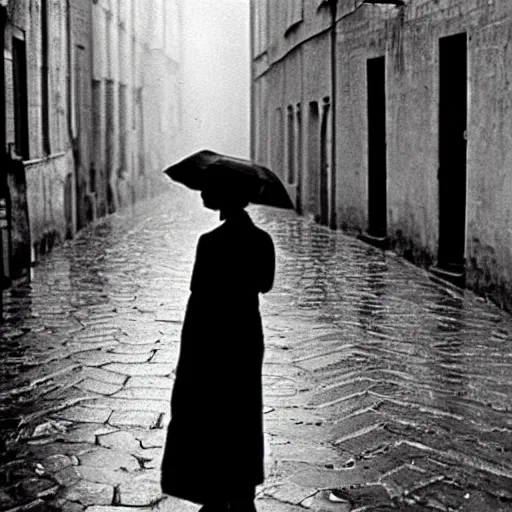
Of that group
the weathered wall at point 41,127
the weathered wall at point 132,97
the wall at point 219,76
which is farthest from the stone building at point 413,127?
the wall at point 219,76

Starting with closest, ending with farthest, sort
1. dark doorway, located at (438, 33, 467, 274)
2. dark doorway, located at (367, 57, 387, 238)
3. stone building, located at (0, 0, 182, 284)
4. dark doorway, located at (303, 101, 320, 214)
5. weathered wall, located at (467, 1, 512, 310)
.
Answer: weathered wall, located at (467, 1, 512, 310) < stone building, located at (0, 0, 182, 284) < dark doorway, located at (438, 33, 467, 274) < dark doorway, located at (367, 57, 387, 238) < dark doorway, located at (303, 101, 320, 214)

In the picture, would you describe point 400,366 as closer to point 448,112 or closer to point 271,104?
point 448,112

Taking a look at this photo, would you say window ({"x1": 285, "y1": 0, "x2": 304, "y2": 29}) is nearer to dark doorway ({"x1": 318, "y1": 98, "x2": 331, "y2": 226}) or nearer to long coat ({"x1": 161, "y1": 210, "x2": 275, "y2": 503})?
dark doorway ({"x1": 318, "y1": 98, "x2": 331, "y2": 226})

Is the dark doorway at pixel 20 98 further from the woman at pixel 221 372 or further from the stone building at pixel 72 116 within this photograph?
the woman at pixel 221 372

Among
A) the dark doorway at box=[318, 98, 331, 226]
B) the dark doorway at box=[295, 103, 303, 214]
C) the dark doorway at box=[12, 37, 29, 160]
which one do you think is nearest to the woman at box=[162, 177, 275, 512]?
the dark doorway at box=[12, 37, 29, 160]

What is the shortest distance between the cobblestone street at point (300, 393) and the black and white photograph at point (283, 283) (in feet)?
0.07

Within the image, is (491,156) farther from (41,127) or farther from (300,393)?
(41,127)

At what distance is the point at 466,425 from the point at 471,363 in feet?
5.27

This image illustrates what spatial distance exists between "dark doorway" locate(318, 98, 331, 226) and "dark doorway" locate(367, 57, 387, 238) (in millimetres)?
2631

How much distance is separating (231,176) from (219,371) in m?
0.69

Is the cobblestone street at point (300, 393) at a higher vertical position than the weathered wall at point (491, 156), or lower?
lower

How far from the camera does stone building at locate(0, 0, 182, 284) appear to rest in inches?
453

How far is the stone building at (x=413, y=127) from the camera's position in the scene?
33.4 feet

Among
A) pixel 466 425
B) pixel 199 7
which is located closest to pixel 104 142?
pixel 466 425
